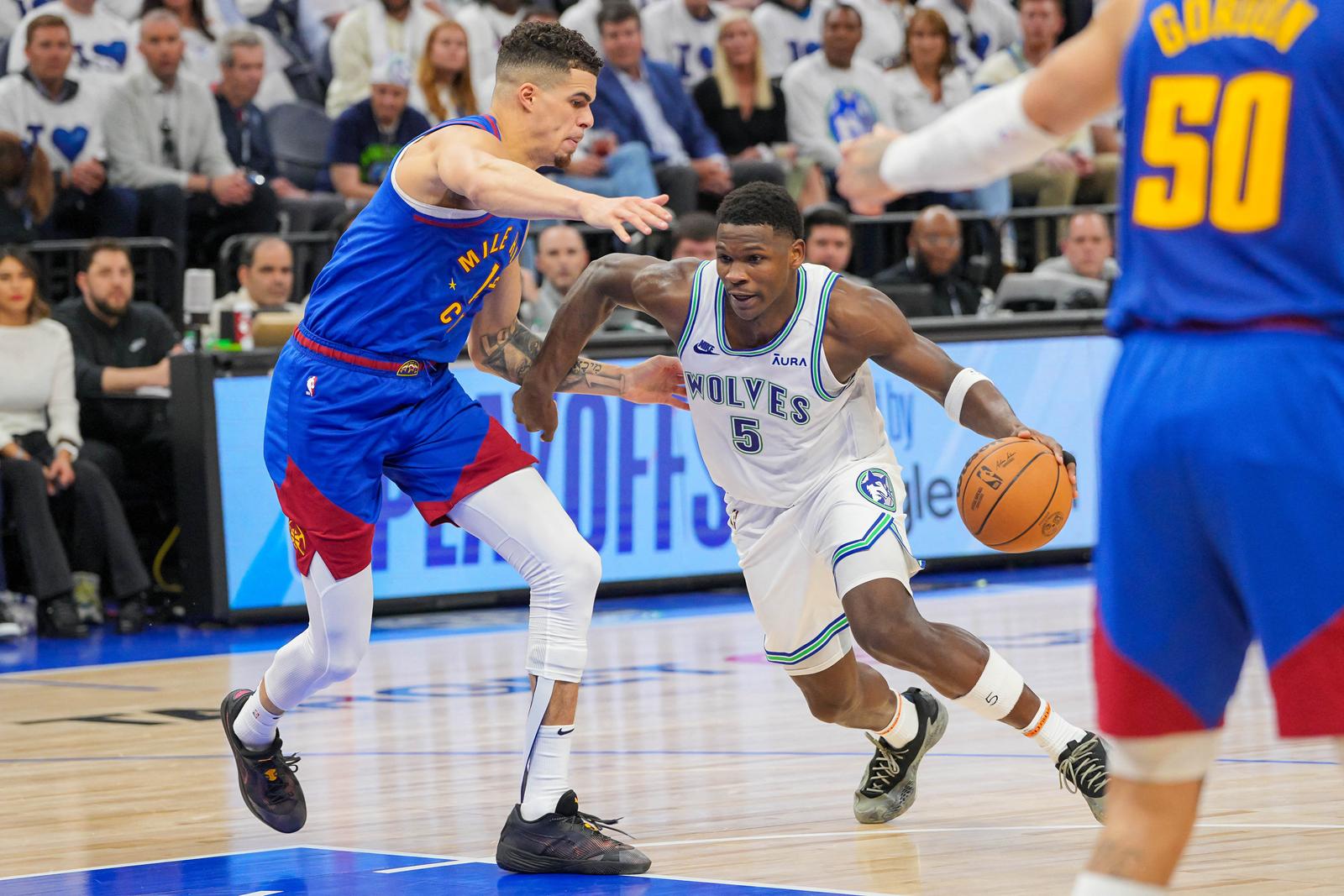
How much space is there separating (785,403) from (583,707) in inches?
105

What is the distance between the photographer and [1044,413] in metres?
12.0

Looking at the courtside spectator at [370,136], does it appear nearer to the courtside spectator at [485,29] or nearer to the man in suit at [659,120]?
the courtside spectator at [485,29]

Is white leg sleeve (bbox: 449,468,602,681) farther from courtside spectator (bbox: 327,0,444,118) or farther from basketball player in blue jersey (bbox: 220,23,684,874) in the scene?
courtside spectator (bbox: 327,0,444,118)

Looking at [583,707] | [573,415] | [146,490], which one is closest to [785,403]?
[583,707]

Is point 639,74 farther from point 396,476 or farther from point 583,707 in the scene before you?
point 396,476

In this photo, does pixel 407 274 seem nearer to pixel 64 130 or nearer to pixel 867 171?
pixel 867 171

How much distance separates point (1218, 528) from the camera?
2.83 m

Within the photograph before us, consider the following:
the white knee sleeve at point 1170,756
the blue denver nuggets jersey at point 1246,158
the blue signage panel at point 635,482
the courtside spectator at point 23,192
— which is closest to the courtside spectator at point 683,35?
the blue signage panel at point 635,482

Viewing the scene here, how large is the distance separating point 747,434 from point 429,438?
3.31ft

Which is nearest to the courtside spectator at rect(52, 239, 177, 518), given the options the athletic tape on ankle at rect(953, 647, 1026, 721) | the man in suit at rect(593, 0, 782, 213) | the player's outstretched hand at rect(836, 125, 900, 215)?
the man in suit at rect(593, 0, 782, 213)

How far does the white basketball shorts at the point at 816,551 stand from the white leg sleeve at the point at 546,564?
0.71 meters

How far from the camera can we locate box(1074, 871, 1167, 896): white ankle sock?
2.89 meters

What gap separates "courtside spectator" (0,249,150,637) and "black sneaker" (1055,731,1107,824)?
6.24 meters

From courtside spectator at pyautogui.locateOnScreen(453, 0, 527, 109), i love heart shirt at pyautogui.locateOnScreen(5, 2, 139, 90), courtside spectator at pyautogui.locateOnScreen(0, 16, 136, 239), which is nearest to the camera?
courtside spectator at pyautogui.locateOnScreen(0, 16, 136, 239)
